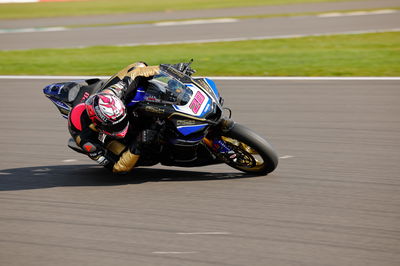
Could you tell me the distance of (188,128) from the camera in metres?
5.81

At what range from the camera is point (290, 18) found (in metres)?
21.6

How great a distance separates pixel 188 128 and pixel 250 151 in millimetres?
693

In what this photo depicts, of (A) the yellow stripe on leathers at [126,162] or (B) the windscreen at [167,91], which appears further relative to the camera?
(A) the yellow stripe on leathers at [126,162]

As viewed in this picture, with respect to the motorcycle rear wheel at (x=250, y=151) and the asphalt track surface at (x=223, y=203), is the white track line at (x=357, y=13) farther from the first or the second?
the motorcycle rear wheel at (x=250, y=151)

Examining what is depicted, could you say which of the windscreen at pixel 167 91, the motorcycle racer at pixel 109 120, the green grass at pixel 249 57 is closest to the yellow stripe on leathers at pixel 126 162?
the motorcycle racer at pixel 109 120

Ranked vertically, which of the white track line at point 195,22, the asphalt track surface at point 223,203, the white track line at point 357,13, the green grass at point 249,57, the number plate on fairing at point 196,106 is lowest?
the asphalt track surface at point 223,203

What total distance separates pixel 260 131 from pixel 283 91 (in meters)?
2.49

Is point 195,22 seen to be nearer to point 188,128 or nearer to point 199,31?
point 199,31

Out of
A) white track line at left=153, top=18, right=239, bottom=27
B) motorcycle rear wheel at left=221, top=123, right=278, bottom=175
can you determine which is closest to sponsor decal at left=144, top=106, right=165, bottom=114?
motorcycle rear wheel at left=221, top=123, right=278, bottom=175

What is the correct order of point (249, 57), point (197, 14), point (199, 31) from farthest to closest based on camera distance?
point (197, 14)
point (199, 31)
point (249, 57)

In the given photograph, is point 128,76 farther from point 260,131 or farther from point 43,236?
point 260,131

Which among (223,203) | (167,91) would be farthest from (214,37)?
(223,203)

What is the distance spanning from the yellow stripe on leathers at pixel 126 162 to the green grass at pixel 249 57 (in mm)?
6456

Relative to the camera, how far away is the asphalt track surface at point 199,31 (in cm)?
1814
